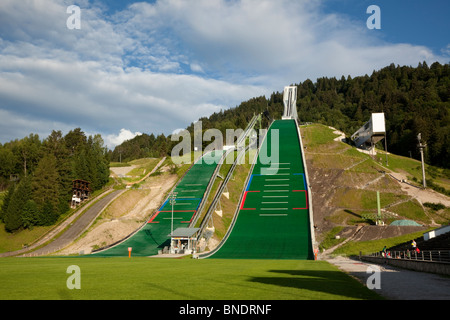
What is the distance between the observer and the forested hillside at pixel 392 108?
296ft

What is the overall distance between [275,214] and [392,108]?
323 feet

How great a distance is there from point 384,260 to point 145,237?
24.7m

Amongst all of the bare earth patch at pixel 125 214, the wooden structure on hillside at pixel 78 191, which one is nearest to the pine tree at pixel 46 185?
the wooden structure on hillside at pixel 78 191

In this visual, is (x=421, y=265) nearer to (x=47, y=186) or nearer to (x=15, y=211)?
(x=15, y=211)

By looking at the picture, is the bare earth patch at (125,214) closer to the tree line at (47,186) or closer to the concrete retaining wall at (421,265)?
the tree line at (47,186)

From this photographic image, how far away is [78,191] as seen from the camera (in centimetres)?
6031

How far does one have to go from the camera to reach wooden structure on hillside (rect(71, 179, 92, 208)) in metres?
59.0

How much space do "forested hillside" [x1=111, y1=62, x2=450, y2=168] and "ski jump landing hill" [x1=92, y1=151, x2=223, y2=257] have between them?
184 ft

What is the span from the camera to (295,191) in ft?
154

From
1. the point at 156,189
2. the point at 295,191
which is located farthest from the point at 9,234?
the point at 295,191

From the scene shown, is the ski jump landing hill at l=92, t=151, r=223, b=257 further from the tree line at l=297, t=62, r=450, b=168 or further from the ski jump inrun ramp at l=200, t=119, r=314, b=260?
the tree line at l=297, t=62, r=450, b=168

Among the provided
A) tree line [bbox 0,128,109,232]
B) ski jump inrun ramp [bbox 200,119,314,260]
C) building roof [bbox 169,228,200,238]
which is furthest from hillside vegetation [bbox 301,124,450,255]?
tree line [bbox 0,128,109,232]

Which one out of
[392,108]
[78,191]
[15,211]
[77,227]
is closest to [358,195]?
[77,227]
